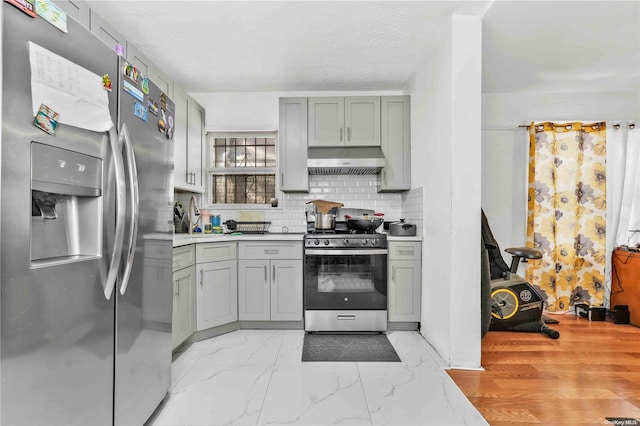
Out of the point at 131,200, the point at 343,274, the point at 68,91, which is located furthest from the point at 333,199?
the point at 68,91

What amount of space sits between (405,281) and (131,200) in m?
2.48

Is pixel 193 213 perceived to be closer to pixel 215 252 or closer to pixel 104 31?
pixel 215 252

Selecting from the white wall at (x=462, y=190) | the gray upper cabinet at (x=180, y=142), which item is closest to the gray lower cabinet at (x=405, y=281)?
the white wall at (x=462, y=190)

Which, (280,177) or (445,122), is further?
(280,177)

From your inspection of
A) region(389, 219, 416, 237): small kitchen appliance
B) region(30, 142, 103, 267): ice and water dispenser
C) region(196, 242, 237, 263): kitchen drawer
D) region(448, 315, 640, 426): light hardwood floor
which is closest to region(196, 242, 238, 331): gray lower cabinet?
region(196, 242, 237, 263): kitchen drawer

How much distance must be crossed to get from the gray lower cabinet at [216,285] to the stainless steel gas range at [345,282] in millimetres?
682

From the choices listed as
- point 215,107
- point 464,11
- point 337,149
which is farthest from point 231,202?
point 464,11

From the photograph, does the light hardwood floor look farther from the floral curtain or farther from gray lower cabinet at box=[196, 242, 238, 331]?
Result: gray lower cabinet at box=[196, 242, 238, 331]

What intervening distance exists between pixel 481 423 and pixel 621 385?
1185 millimetres

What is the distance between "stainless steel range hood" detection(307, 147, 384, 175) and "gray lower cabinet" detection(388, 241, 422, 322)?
2.82 feet

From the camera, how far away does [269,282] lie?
10.5 ft

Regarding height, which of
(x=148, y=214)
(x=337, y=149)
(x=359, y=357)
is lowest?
(x=359, y=357)

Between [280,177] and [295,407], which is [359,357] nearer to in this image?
[295,407]

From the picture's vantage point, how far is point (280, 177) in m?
3.68
